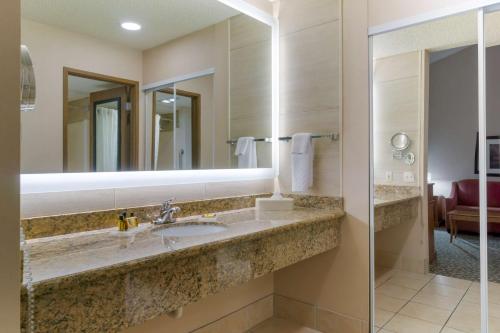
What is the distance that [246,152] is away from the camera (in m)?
2.38

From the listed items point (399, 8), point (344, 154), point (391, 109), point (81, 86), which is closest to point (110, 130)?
point (81, 86)

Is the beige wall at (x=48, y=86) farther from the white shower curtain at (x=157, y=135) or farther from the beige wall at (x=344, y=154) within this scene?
the beige wall at (x=344, y=154)

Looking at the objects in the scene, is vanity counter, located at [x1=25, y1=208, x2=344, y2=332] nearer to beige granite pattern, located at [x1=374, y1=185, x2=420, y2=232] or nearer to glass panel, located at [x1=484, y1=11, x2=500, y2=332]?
beige granite pattern, located at [x1=374, y1=185, x2=420, y2=232]

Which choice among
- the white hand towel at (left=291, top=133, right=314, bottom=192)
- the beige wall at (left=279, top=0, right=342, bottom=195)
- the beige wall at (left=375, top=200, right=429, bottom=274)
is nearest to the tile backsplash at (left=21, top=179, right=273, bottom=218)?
the white hand towel at (left=291, top=133, right=314, bottom=192)

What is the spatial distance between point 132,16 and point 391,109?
163 centimetres

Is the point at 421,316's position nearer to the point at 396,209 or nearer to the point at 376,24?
the point at 396,209

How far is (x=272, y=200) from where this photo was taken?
2.13 meters

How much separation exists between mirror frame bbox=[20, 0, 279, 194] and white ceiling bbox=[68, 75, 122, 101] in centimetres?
25

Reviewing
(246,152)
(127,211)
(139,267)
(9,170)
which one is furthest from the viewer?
(246,152)

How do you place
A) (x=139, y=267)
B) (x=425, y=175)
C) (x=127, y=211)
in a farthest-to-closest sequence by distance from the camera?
(x=425, y=175) < (x=127, y=211) < (x=139, y=267)

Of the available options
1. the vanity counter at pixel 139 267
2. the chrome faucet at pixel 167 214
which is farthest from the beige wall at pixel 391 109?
the chrome faucet at pixel 167 214

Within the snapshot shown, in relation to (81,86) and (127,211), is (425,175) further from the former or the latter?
(81,86)

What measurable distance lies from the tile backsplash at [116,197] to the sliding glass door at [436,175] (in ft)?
3.26

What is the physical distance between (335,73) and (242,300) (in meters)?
1.67
